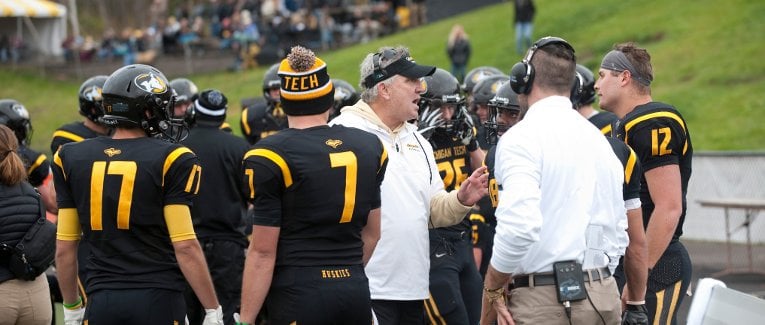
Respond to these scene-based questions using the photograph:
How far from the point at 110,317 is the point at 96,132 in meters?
3.04

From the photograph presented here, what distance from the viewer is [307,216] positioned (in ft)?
16.5

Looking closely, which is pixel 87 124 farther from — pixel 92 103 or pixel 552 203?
pixel 552 203

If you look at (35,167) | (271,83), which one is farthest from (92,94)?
(271,83)

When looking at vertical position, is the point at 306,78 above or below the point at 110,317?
above

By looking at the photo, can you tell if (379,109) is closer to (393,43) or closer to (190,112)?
(190,112)

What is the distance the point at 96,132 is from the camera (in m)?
7.98

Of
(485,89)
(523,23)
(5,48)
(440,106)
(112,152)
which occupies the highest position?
(112,152)

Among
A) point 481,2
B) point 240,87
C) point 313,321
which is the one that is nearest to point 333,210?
point 313,321

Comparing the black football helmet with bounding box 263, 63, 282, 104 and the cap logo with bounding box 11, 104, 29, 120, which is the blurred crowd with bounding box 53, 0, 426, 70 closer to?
the black football helmet with bounding box 263, 63, 282, 104

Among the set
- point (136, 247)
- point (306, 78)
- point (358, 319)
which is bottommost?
point (358, 319)

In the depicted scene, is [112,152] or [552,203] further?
[112,152]

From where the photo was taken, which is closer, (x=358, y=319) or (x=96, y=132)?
(x=358, y=319)

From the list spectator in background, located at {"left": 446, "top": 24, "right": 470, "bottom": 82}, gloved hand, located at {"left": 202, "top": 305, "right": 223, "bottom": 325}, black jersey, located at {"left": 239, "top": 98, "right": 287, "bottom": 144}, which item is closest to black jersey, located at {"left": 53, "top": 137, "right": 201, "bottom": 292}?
gloved hand, located at {"left": 202, "top": 305, "right": 223, "bottom": 325}

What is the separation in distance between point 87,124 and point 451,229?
301cm
